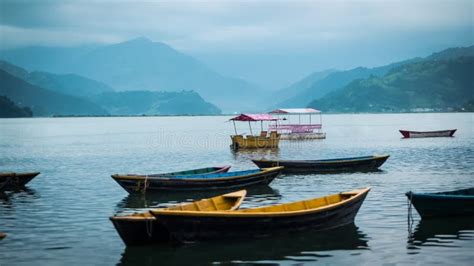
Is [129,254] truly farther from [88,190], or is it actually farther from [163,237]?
[88,190]

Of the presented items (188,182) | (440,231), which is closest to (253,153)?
(188,182)

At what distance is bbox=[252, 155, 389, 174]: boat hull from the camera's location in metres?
45.0

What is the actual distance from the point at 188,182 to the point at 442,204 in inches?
579

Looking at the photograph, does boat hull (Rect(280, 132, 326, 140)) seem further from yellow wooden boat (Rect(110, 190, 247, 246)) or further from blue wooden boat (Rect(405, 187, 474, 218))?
yellow wooden boat (Rect(110, 190, 247, 246))

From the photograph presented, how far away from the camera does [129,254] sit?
2209 cm

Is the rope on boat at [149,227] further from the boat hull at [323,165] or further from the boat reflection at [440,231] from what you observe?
the boat hull at [323,165]

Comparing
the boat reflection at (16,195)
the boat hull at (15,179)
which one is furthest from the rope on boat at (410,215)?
the boat hull at (15,179)

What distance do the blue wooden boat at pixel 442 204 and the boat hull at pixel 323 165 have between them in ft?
60.1

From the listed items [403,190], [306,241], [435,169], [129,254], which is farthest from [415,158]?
[129,254]

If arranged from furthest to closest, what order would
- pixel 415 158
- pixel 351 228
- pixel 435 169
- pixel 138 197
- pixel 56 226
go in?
1. pixel 415 158
2. pixel 435 169
3. pixel 138 197
4. pixel 56 226
5. pixel 351 228

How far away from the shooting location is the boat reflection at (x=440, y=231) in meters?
23.4

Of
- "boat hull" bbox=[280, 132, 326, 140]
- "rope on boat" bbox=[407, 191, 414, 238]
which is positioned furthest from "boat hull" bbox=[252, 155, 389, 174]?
"boat hull" bbox=[280, 132, 326, 140]

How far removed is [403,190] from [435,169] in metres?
13.8

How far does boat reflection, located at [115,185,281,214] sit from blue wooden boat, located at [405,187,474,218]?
933 cm
